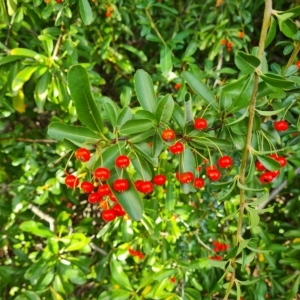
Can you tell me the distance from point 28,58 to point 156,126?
85cm

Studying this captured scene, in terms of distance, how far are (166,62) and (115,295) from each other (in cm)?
101

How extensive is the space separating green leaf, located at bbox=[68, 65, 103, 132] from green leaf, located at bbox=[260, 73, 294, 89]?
41 centimetres

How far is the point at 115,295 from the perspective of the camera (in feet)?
5.16

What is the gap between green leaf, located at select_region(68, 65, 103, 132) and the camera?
940 millimetres

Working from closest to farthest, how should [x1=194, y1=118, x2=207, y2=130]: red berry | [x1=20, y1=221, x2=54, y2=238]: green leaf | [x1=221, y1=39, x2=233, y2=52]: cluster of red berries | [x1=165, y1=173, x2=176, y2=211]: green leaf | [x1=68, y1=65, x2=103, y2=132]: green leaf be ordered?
[x1=68, y1=65, x2=103, y2=132]: green leaf → [x1=194, y1=118, x2=207, y2=130]: red berry → [x1=165, y1=173, x2=176, y2=211]: green leaf → [x1=20, y1=221, x2=54, y2=238]: green leaf → [x1=221, y1=39, x2=233, y2=52]: cluster of red berries

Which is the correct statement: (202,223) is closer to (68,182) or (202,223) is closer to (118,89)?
(68,182)

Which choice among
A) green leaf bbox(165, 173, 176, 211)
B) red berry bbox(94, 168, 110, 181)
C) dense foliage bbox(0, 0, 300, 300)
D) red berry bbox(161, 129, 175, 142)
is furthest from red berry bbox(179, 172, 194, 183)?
green leaf bbox(165, 173, 176, 211)

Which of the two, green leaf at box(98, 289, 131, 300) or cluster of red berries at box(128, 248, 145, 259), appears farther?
cluster of red berries at box(128, 248, 145, 259)

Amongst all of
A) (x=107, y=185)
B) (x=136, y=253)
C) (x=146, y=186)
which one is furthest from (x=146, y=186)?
(x=136, y=253)

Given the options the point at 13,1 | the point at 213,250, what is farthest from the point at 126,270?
the point at 13,1

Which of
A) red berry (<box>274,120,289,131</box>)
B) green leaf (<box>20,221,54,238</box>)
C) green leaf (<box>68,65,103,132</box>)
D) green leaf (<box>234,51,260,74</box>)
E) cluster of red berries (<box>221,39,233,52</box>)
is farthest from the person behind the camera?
cluster of red berries (<box>221,39,233,52</box>)

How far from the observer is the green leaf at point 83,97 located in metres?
0.94

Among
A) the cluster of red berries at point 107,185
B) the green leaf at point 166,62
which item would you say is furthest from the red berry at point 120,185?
the green leaf at point 166,62

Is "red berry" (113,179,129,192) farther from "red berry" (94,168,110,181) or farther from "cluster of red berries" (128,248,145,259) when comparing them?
"cluster of red berries" (128,248,145,259)
